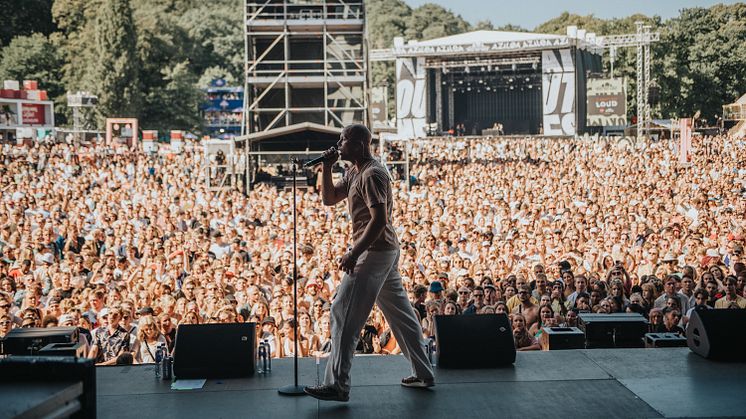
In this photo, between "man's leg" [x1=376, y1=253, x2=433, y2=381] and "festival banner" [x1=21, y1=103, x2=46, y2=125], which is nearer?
"man's leg" [x1=376, y1=253, x2=433, y2=381]

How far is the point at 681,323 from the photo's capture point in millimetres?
7156

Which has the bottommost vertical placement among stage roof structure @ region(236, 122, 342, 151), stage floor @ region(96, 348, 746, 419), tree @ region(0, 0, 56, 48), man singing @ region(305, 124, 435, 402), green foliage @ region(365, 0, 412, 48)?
stage floor @ region(96, 348, 746, 419)

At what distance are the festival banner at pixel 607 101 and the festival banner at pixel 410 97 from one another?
938 cm

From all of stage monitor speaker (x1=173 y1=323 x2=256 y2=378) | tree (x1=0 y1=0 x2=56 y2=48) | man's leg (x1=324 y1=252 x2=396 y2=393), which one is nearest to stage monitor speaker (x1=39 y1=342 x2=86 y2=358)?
stage monitor speaker (x1=173 y1=323 x2=256 y2=378)

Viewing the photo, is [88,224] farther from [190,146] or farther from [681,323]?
[190,146]

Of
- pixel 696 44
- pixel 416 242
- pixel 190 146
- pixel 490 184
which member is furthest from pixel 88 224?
pixel 696 44

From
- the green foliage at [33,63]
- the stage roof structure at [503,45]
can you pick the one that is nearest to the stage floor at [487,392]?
the stage roof structure at [503,45]

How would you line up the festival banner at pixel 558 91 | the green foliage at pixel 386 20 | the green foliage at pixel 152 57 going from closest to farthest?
the festival banner at pixel 558 91 < the green foliage at pixel 152 57 < the green foliage at pixel 386 20

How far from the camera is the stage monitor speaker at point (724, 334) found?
519 centimetres

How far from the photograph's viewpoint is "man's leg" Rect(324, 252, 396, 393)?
438cm

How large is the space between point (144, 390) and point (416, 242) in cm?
773

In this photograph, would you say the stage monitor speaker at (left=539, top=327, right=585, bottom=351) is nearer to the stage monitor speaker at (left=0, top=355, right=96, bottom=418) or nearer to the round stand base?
the round stand base

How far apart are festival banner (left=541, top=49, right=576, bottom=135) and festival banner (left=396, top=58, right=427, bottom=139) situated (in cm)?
655

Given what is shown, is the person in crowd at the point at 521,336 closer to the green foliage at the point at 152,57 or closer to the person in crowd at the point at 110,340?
the person in crowd at the point at 110,340
